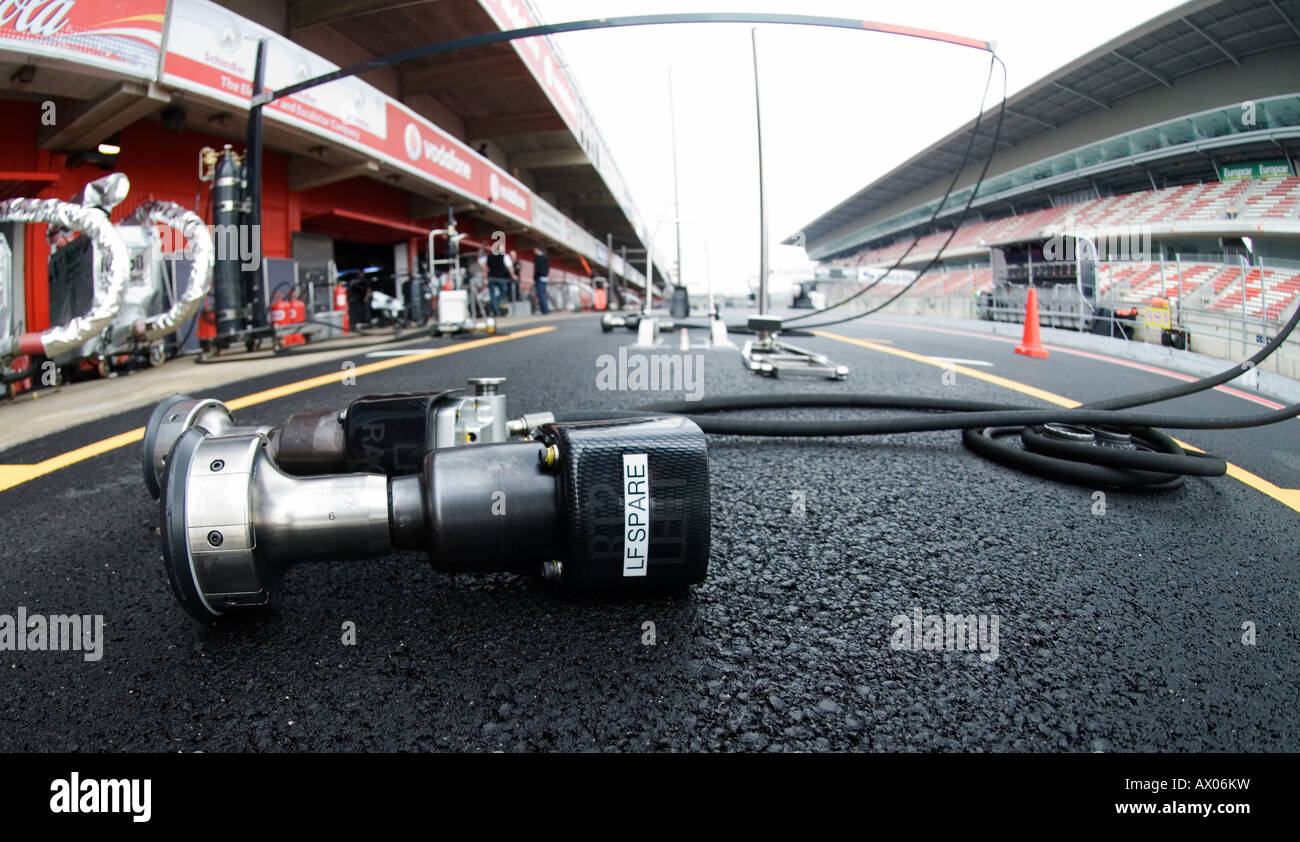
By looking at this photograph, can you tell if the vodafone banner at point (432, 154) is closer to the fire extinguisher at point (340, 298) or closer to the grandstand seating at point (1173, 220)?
the fire extinguisher at point (340, 298)

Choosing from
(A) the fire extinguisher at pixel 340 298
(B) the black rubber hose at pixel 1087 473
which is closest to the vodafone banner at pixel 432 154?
(A) the fire extinguisher at pixel 340 298

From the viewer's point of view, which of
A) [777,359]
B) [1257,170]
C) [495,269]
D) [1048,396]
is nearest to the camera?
[1048,396]

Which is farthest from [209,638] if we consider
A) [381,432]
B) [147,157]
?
[147,157]

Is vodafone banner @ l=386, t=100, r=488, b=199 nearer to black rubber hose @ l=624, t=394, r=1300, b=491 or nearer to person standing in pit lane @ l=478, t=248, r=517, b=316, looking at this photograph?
person standing in pit lane @ l=478, t=248, r=517, b=316

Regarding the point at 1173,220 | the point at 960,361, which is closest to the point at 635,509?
the point at 960,361

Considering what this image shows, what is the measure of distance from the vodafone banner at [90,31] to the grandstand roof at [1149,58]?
11462 mm

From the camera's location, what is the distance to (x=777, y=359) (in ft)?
11.2

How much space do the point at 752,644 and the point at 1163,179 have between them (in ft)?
106

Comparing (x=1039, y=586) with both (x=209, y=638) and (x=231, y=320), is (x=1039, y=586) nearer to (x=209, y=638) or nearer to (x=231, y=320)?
(x=209, y=638)

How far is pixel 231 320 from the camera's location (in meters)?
5.58

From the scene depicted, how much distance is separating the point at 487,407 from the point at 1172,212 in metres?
30.6

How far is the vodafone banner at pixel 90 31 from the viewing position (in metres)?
4.50

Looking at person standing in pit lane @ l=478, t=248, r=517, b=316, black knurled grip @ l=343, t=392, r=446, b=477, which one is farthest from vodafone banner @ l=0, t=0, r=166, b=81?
person standing in pit lane @ l=478, t=248, r=517, b=316

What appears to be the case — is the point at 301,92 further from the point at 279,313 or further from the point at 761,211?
the point at 761,211
